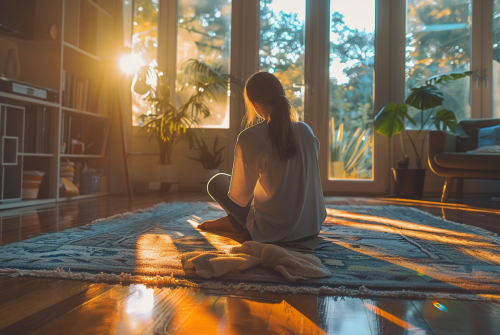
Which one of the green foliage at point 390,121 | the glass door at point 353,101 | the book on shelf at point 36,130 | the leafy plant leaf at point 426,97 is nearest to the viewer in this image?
the book on shelf at point 36,130

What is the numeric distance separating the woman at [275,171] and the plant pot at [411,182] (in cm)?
240

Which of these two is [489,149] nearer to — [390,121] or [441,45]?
[390,121]

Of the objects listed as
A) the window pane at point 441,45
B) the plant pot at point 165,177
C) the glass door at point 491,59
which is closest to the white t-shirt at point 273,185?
the plant pot at point 165,177

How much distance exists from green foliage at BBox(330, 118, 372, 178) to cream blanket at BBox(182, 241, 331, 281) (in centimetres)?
322

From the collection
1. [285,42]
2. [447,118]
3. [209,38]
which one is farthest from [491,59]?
[209,38]

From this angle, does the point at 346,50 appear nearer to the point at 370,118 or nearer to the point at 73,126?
the point at 370,118

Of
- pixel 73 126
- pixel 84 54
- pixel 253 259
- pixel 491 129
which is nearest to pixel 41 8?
pixel 84 54

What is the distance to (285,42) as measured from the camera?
14.3 ft

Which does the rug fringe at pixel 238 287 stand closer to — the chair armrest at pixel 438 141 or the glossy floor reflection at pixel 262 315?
the glossy floor reflection at pixel 262 315

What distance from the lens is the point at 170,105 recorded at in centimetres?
400

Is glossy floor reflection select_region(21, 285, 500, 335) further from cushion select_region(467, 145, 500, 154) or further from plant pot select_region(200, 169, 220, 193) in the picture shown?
plant pot select_region(200, 169, 220, 193)

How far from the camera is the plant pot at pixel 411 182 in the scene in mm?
3686

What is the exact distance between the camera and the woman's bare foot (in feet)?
5.99

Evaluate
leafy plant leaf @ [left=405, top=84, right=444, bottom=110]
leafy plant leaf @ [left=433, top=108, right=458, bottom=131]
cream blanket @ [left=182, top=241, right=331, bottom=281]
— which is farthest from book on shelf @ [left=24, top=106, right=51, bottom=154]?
leafy plant leaf @ [left=433, top=108, right=458, bottom=131]
